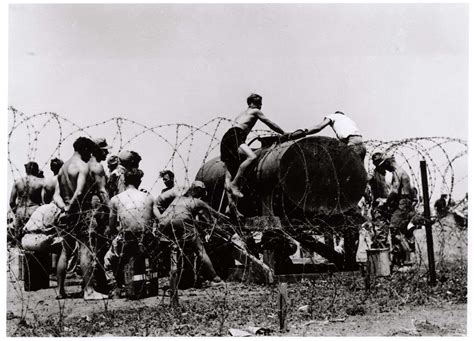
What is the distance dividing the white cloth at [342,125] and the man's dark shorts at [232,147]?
5.54 ft

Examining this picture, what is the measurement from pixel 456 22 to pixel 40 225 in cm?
662

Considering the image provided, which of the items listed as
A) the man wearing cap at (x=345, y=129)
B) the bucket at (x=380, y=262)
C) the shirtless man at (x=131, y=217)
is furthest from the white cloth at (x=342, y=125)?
the shirtless man at (x=131, y=217)

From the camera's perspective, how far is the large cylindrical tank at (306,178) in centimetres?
895

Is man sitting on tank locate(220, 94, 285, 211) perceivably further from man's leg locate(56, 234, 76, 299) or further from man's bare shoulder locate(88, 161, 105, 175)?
man's leg locate(56, 234, 76, 299)

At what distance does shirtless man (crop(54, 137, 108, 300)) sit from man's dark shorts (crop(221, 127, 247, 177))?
2.22 meters

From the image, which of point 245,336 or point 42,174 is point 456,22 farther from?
point 42,174

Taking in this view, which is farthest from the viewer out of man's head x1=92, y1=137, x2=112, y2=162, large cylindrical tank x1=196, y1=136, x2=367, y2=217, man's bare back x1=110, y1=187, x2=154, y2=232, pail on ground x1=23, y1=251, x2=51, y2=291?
large cylindrical tank x1=196, y1=136, x2=367, y2=217

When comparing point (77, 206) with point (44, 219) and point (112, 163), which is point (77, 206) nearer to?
point (44, 219)

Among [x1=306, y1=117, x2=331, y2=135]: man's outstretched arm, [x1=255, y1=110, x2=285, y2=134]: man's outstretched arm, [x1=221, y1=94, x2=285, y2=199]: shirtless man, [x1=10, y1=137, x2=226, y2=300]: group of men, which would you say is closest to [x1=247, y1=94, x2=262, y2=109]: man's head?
[x1=221, y1=94, x2=285, y2=199]: shirtless man

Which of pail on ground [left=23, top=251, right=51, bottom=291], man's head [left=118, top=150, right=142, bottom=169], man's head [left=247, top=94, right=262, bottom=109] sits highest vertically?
man's head [left=247, top=94, right=262, bottom=109]

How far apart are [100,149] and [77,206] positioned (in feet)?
3.04

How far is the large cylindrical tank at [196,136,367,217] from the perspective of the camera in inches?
352

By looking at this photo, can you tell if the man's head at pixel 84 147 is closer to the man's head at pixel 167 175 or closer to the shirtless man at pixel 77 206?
the shirtless man at pixel 77 206

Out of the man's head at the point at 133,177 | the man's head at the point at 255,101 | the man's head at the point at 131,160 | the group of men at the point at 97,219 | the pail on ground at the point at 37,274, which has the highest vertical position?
the man's head at the point at 255,101
